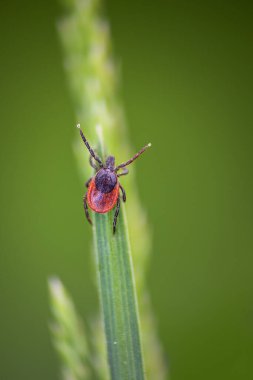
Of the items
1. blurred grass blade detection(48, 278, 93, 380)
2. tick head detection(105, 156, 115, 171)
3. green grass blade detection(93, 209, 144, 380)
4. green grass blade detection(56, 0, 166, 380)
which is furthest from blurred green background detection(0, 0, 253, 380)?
green grass blade detection(93, 209, 144, 380)

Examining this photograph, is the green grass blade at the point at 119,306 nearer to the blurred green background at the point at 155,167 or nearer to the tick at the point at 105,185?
the tick at the point at 105,185

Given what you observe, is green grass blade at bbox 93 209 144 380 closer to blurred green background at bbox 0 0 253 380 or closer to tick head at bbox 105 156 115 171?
tick head at bbox 105 156 115 171

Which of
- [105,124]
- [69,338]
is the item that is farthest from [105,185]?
[69,338]

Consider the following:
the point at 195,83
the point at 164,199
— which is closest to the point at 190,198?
the point at 164,199

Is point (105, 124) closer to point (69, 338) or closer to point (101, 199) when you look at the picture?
point (101, 199)

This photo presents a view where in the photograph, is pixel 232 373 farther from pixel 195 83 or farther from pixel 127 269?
pixel 195 83
